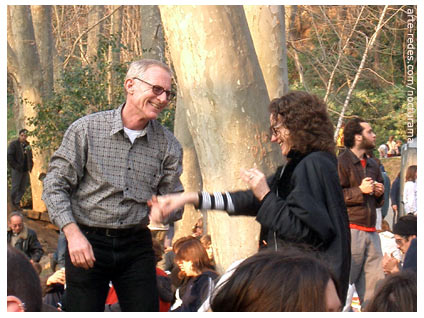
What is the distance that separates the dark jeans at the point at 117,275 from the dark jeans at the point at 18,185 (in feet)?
47.3

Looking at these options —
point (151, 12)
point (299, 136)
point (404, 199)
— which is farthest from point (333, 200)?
point (151, 12)

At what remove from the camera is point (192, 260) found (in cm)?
633

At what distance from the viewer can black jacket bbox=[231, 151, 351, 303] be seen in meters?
3.80

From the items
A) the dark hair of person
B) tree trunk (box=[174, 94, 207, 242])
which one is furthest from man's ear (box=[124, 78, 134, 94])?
tree trunk (box=[174, 94, 207, 242])

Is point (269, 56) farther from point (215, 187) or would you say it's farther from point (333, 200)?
point (333, 200)

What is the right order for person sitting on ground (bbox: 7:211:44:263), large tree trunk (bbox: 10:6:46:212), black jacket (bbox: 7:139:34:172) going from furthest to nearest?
large tree trunk (bbox: 10:6:46:212)
black jacket (bbox: 7:139:34:172)
person sitting on ground (bbox: 7:211:44:263)

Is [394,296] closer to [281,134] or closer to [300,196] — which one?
[300,196]

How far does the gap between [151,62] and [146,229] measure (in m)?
0.92

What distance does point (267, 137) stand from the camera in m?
5.88

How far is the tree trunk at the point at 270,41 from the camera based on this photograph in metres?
8.33

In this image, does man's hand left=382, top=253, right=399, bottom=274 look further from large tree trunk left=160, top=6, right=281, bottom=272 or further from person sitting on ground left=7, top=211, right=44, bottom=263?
person sitting on ground left=7, top=211, right=44, bottom=263

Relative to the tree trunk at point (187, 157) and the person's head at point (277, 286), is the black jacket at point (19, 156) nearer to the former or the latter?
the tree trunk at point (187, 157)

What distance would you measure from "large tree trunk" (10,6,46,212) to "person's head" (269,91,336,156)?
1483cm

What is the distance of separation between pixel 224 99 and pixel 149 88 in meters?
1.56
